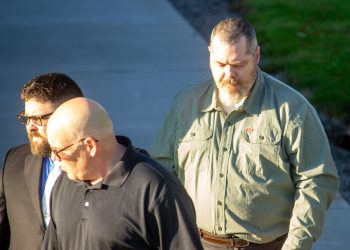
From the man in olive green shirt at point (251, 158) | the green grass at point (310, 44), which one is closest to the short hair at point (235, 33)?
the man in olive green shirt at point (251, 158)

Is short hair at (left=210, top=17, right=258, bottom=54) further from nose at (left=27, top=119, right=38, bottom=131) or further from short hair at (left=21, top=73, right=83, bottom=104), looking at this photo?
nose at (left=27, top=119, right=38, bottom=131)

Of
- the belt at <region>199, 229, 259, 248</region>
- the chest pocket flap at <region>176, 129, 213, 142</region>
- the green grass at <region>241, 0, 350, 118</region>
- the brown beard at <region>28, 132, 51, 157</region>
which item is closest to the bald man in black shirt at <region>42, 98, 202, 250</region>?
the brown beard at <region>28, 132, 51, 157</region>

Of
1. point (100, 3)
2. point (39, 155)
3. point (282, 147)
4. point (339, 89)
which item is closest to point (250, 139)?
point (282, 147)

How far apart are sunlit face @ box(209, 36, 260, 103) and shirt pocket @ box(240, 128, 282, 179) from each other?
10.6 inches

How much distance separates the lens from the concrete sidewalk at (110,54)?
33.4ft

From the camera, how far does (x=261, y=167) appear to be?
16.2 feet

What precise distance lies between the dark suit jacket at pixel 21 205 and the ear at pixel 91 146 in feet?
2.75

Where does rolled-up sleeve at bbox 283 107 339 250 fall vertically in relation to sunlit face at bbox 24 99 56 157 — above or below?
below

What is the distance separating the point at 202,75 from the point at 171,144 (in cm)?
578

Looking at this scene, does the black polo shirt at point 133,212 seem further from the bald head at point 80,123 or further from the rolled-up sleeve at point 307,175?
the rolled-up sleeve at point 307,175

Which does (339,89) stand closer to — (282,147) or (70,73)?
(70,73)

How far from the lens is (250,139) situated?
5.01 meters

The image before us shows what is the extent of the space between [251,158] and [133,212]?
1192 millimetres

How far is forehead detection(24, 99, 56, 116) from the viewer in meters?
4.75
